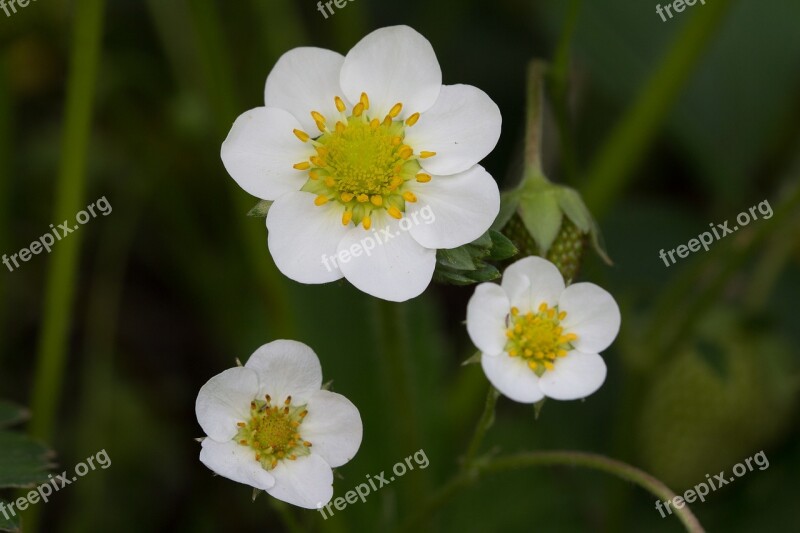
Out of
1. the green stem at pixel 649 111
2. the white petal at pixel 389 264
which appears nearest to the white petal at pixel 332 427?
the white petal at pixel 389 264

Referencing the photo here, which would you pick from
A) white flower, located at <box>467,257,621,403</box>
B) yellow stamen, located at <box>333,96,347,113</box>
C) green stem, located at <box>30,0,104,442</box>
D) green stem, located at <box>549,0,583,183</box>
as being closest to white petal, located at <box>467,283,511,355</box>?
white flower, located at <box>467,257,621,403</box>

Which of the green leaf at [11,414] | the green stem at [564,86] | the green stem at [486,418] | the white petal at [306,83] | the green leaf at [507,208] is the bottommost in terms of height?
the green stem at [486,418]

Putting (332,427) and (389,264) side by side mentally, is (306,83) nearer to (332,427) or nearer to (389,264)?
(389,264)

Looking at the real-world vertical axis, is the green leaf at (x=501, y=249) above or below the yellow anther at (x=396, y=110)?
below

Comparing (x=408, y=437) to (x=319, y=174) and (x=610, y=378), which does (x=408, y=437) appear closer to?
(x=319, y=174)

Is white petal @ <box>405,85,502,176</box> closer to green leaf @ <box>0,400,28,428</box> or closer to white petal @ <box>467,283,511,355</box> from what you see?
white petal @ <box>467,283,511,355</box>

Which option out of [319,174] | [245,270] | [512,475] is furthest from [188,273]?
[319,174]

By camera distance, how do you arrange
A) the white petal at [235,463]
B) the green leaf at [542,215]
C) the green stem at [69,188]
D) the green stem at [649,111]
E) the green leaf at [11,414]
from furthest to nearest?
1. the green stem at [649,111]
2. the green stem at [69,188]
3. the green leaf at [11,414]
4. the green leaf at [542,215]
5. the white petal at [235,463]

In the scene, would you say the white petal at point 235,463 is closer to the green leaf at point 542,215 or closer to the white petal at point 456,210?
the white petal at point 456,210
